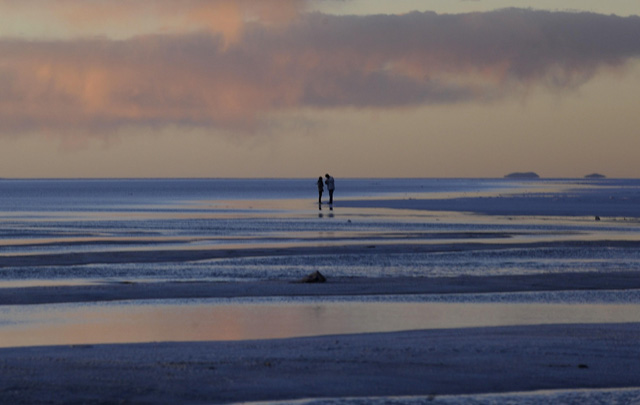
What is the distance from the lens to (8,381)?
1066 cm

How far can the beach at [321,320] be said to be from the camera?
10.8 metres

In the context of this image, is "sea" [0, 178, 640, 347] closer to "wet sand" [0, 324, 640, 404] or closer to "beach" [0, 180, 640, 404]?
"beach" [0, 180, 640, 404]

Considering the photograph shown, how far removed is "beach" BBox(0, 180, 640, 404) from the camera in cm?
1075

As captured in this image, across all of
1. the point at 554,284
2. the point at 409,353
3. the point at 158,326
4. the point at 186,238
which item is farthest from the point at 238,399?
the point at 186,238

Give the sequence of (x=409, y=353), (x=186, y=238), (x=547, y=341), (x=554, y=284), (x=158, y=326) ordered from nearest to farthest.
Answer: (x=409, y=353) < (x=547, y=341) < (x=158, y=326) < (x=554, y=284) < (x=186, y=238)

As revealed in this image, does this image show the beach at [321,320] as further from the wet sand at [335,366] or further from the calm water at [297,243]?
the calm water at [297,243]

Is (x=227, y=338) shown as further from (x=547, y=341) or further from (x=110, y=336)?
(x=547, y=341)

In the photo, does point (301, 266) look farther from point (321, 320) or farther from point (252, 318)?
point (321, 320)

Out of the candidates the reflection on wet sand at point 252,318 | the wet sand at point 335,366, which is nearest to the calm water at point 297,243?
the reflection on wet sand at point 252,318

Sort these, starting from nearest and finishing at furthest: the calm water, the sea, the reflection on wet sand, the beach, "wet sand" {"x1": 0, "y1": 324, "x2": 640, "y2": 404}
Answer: "wet sand" {"x1": 0, "y1": 324, "x2": 640, "y2": 404}, the beach, the reflection on wet sand, the sea, the calm water

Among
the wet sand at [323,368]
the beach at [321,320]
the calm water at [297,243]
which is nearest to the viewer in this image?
the wet sand at [323,368]

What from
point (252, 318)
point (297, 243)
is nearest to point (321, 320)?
point (252, 318)

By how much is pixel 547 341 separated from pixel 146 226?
34357 millimetres

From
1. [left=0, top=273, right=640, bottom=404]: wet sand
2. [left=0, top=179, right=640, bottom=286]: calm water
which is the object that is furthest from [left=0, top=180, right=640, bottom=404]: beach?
[left=0, top=179, right=640, bottom=286]: calm water
